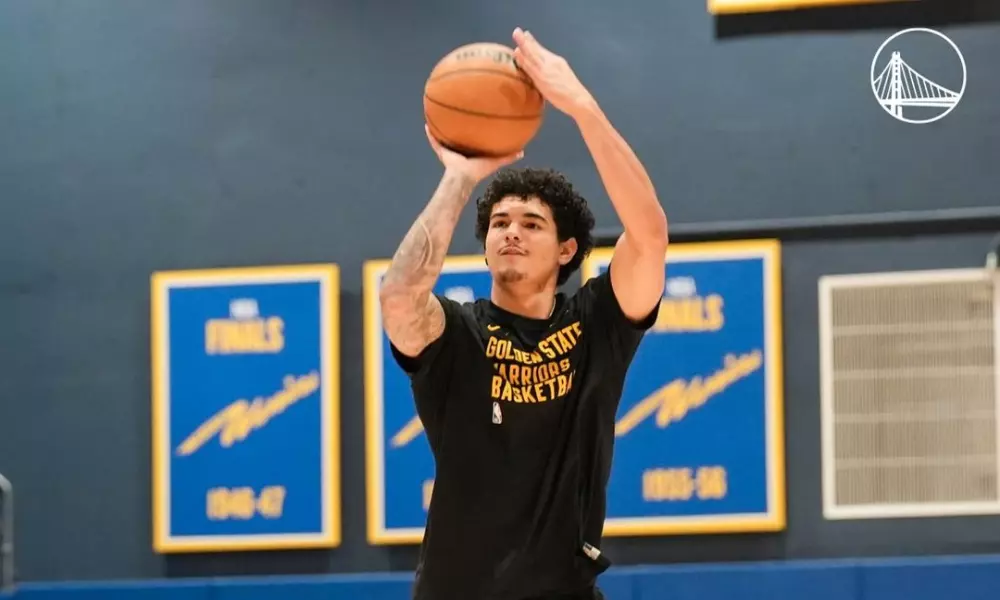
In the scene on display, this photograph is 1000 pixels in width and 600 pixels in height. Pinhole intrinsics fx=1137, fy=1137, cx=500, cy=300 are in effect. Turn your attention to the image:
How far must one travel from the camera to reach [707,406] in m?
4.56

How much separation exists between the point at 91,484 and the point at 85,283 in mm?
881

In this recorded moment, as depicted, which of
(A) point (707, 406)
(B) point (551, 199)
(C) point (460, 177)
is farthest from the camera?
(A) point (707, 406)

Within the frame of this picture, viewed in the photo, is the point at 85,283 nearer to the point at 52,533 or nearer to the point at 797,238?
the point at 52,533

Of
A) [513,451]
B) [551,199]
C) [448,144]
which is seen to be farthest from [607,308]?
[448,144]

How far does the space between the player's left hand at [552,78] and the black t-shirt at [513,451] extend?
0.51 meters

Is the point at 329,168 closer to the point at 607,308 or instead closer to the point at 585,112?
A: the point at 607,308

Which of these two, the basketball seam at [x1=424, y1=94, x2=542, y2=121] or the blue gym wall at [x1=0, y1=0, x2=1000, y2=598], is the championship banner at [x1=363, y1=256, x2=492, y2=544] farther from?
the basketball seam at [x1=424, y1=94, x2=542, y2=121]

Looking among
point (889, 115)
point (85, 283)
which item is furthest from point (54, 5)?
point (889, 115)

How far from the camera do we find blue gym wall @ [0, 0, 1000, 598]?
4613mm

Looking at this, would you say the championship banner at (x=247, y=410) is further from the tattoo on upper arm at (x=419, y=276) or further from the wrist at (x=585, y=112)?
the wrist at (x=585, y=112)

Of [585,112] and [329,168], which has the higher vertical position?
[329,168]

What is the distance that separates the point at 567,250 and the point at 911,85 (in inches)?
97.6

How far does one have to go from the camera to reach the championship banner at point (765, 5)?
4.66 m

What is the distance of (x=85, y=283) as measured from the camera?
5.02 meters
